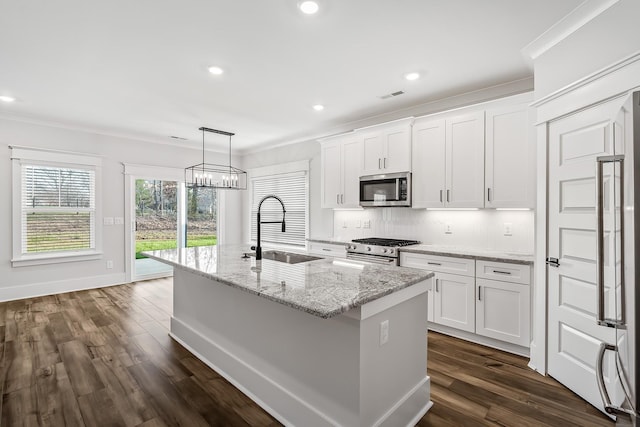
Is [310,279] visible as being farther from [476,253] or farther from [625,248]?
[476,253]

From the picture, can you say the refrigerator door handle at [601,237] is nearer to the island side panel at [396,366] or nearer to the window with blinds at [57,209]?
the island side panel at [396,366]

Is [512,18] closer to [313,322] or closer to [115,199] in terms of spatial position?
[313,322]

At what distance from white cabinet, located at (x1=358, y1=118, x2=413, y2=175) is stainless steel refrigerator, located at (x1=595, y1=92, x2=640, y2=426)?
2.66 metres

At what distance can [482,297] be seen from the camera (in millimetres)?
3043

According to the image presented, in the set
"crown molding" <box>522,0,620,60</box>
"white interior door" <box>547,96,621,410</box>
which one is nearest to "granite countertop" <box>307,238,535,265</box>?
"white interior door" <box>547,96,621,410</box>

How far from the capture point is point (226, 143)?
6.32 m

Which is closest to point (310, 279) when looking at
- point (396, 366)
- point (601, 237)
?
point (396, 366)

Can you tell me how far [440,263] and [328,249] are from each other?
161 cm

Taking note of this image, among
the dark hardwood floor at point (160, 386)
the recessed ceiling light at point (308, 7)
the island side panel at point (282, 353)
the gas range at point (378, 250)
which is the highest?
the recessed ceiling light at point (308, 7)

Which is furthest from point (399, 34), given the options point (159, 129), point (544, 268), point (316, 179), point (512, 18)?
point (159, 129)

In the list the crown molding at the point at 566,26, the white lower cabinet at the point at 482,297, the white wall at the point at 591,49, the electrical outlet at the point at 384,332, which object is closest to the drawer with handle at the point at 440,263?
the white lower cabinet at the point at 482,297

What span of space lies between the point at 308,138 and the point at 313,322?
4226 millimetres

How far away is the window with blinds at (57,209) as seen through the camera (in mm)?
4707

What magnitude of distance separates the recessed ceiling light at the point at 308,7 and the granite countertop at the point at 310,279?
67.9 inches
